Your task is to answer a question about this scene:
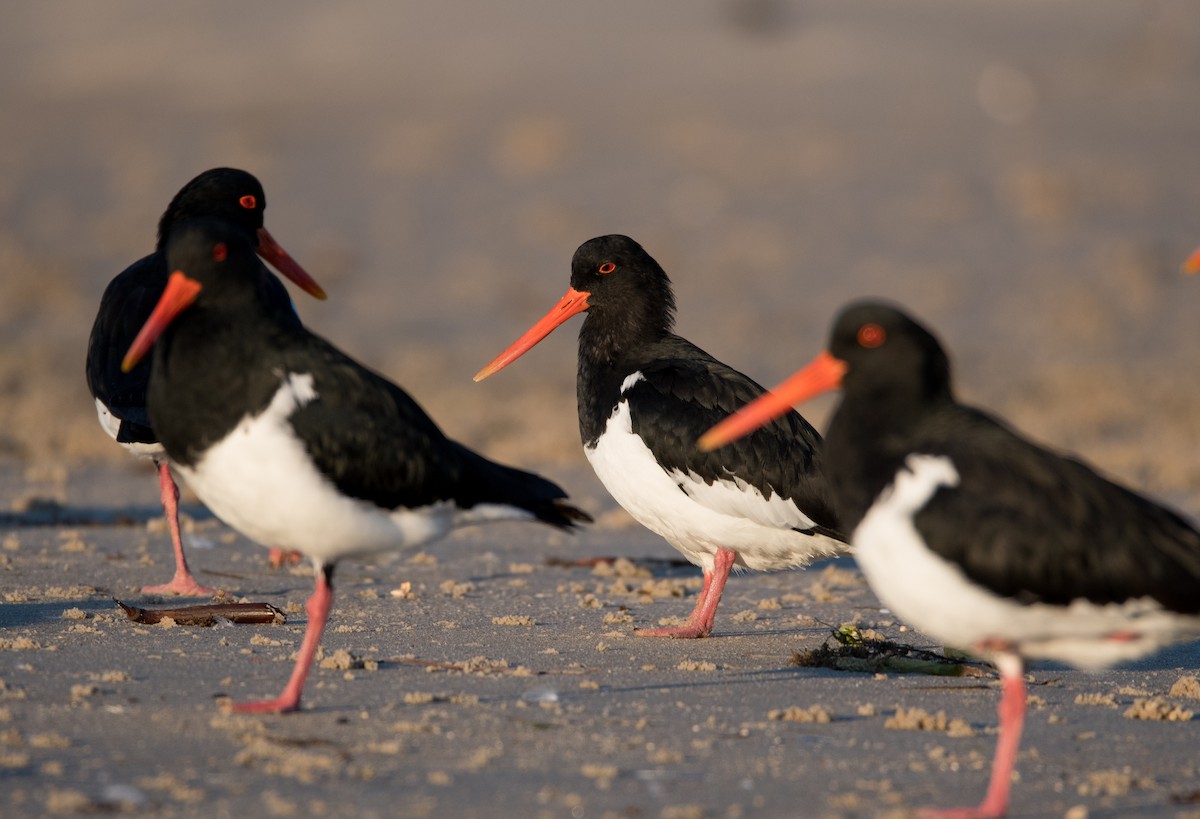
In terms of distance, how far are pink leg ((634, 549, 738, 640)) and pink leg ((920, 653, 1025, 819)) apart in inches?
95.4

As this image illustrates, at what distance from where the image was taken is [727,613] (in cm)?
879

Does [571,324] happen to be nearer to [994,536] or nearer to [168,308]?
[168,308]

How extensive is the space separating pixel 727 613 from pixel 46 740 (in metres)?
4.35

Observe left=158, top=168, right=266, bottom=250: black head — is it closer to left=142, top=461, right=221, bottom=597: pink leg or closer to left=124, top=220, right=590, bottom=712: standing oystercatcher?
left=142, top=461, right=221, bottom=597: pink leg

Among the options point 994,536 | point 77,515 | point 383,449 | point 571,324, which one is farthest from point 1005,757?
point 571,324

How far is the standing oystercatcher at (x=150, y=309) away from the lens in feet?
26.4

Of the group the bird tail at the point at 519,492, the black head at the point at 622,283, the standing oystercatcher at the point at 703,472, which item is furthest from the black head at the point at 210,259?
the black head at the point at 622,283

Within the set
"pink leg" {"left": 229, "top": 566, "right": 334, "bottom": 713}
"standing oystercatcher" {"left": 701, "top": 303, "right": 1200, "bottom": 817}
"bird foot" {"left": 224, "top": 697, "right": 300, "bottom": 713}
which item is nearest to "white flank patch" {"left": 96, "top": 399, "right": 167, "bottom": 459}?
"pink leg" {"left": 229, "top": 566, "right": 334, "bottom": 713}

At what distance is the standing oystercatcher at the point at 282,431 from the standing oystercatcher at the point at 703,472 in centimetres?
174

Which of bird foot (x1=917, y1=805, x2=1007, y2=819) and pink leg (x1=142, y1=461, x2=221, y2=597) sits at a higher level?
pink leg (x1=142, y1=461, x2=221, y2=597)

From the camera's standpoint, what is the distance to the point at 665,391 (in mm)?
8203

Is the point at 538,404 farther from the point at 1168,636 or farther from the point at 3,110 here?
the point at 3,110

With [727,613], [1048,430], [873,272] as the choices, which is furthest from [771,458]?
[873,272]

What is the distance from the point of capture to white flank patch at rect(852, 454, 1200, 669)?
5305 mm
